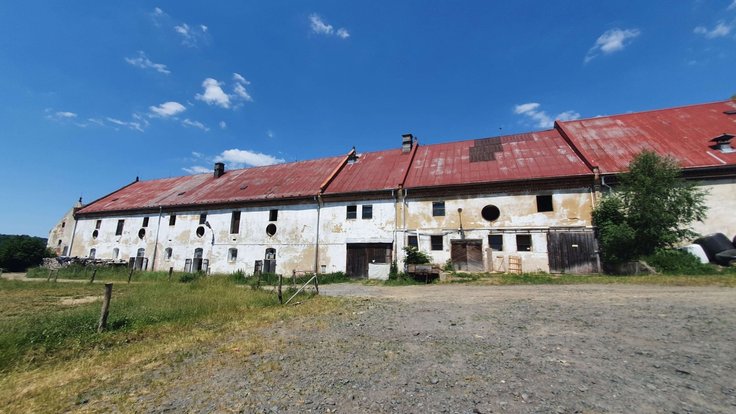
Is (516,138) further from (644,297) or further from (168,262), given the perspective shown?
(168,262)

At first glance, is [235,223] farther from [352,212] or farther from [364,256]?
[364,256]

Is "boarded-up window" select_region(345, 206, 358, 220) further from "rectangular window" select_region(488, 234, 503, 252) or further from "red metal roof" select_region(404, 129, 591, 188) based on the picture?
"rectangular window" select_region(488, 234, 503, 252)

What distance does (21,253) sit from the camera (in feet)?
98.8

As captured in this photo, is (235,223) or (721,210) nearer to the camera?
(721,210)

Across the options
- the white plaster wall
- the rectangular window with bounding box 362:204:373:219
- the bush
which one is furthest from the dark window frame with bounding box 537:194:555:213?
the rectangular window with bounding box 362:204:373:219

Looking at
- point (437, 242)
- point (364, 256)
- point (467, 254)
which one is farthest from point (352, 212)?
point (467, 254)

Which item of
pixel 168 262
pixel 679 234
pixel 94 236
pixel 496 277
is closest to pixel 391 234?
pixel 496 277

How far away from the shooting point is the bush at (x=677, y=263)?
13969mm

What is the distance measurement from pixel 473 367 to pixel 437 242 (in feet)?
51.2

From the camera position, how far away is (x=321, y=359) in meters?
5.63

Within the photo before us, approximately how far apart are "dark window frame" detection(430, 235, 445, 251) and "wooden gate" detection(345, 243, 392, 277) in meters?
2.80

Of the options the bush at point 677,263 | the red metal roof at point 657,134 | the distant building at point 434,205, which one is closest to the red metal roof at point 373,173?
the distant building at point 434,205

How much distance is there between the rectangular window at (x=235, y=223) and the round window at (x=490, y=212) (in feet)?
61.1

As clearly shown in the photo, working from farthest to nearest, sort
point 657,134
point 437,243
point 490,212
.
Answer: point 657,134, point 437,243, point 490,212
